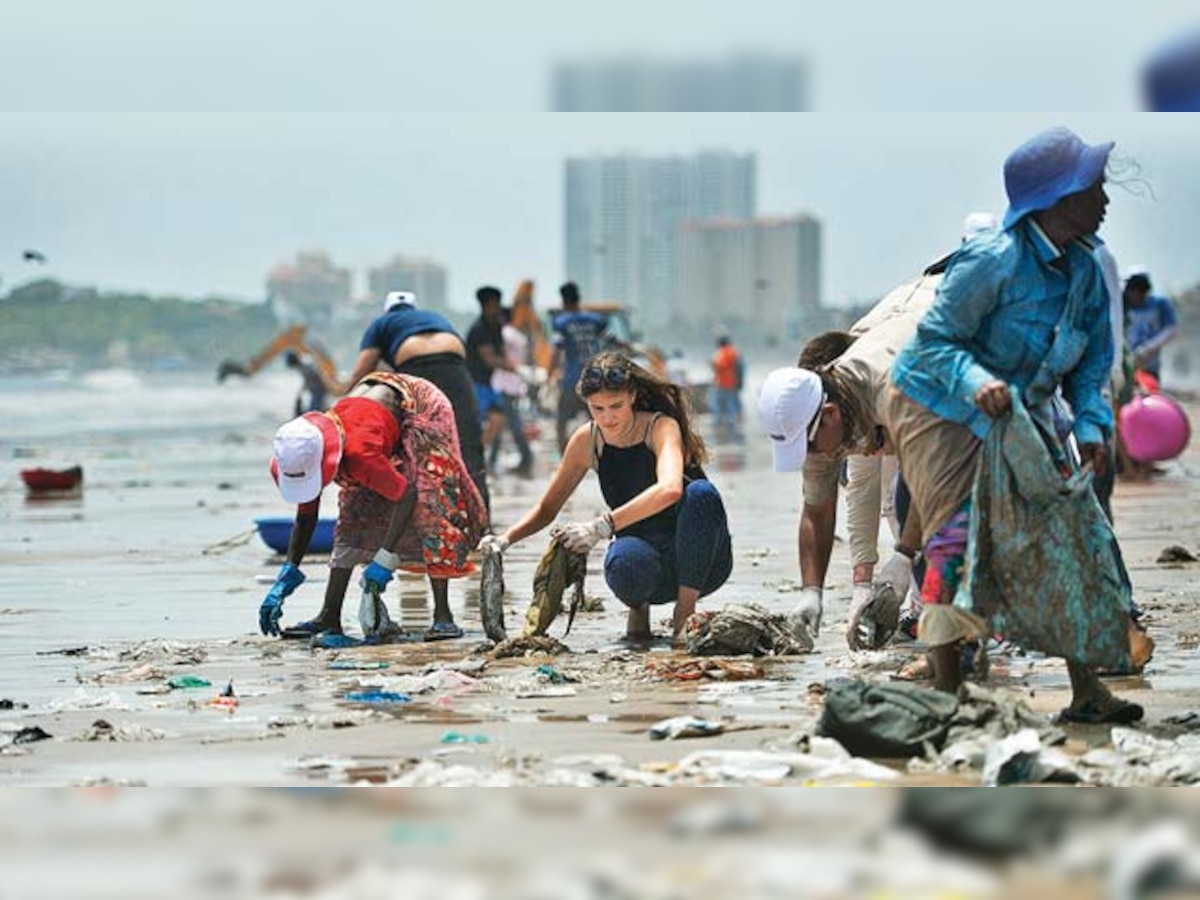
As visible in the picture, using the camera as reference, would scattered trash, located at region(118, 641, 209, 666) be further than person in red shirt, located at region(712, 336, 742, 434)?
No

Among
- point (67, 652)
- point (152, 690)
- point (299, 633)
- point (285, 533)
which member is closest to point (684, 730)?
point (152, 690)

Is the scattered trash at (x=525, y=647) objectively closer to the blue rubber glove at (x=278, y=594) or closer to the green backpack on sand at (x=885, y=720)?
the blue rubber glove at (x=278, y=594)

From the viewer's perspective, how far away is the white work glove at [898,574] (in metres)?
8.74

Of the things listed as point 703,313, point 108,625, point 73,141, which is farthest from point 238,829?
point 73,141

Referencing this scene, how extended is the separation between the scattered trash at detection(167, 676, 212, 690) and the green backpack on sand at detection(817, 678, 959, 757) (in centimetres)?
255

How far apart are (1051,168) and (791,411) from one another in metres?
1.27

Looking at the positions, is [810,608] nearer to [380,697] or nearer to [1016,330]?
[380,697]

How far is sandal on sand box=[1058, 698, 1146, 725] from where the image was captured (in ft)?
23.9

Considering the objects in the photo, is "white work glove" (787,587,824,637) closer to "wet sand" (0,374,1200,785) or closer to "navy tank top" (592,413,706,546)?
"wet sand" (0,374,1200,785)

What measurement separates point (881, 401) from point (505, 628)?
265 cm

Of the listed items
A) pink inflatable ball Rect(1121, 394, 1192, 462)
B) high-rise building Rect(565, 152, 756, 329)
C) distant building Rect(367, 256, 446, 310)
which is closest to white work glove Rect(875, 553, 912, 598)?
A: pink inflatable ball Rect(1121, 394, 1192, 462)

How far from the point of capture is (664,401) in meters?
9.40

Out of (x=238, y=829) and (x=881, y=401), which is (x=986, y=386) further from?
(x=238, y=829)

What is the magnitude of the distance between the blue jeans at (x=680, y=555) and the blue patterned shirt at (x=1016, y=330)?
6.19ft
